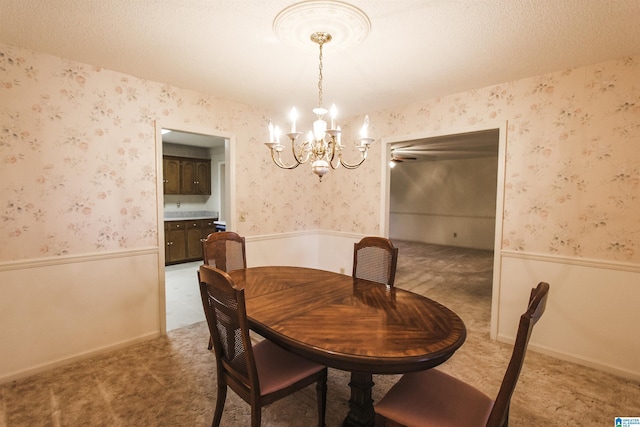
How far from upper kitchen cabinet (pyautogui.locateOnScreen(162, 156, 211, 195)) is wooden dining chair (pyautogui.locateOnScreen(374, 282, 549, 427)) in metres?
5.45

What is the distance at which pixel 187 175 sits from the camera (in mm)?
5906

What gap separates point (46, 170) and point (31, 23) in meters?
0.96

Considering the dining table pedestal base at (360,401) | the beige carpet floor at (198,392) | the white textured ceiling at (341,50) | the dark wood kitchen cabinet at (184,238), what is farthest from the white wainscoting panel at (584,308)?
the dark wood kitchen cabinet at (184,238)

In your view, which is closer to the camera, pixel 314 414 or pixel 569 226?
pixel 314 414

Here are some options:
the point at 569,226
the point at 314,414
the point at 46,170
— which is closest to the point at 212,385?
the point at 314,414

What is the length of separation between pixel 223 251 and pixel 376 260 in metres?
1.28

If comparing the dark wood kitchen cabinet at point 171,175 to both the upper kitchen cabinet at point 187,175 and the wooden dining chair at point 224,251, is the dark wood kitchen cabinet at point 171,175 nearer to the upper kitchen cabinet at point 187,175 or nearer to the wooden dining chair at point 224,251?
the upper kitchen cabinet at point 187,175

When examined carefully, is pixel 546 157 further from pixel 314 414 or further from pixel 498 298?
pixel 314 414

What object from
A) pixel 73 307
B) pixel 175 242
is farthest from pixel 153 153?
pixel 175 242

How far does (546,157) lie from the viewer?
247cm

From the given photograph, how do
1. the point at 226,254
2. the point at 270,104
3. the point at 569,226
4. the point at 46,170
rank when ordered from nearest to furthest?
the point at 46,170 < the point at 569,226 < the point at 226,254 < the point at 270,104

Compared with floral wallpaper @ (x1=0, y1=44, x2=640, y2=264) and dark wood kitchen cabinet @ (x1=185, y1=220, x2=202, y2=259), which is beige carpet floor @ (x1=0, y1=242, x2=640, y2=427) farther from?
dark wood kitchen cabinet @ (x1=185, y1=220, x2=202, y2=259)

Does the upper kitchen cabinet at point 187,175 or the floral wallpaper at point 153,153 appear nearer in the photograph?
the floral wallpaper at point 153,153

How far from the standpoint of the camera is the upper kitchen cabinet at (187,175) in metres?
5.62
